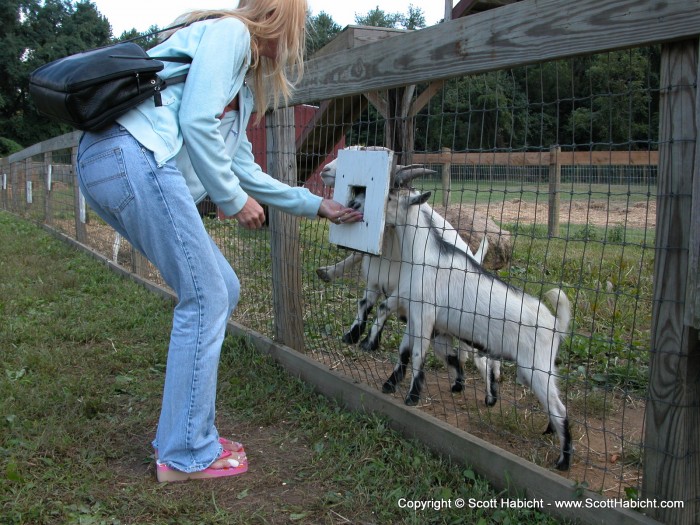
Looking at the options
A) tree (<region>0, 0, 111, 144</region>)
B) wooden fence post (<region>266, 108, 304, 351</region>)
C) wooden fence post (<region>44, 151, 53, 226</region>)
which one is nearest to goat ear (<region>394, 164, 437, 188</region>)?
wooden fence post (<region>266, 108, 304, 351</region>)

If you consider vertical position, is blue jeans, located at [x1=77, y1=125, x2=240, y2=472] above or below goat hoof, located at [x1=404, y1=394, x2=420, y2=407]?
above

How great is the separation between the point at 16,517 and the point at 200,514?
0.64m

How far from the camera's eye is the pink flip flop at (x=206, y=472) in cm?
266

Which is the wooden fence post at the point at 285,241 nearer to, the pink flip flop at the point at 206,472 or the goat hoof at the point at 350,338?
the goat hoof at the point at 350,338

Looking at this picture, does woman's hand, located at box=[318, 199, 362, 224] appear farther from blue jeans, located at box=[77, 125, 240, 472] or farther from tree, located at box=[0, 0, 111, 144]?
tree, located at box=[0, 0, 111, 144]

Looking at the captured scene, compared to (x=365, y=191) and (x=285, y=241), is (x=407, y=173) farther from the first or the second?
(x=285, y=241)

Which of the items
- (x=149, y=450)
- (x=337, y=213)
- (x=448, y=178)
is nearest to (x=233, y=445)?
(x=149, y=450)

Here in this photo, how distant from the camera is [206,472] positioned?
2.72 m

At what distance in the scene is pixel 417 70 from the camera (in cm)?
290

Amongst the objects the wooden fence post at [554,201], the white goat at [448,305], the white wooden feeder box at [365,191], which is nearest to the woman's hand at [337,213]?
the white wooden feeder box at [365,191]

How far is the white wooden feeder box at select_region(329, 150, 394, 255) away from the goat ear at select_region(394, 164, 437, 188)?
8.3 inches

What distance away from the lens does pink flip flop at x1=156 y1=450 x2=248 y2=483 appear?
105 inches

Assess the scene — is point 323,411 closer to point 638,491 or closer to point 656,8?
point 638,491

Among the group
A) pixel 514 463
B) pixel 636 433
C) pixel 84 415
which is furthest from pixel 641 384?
pixel 84 415
